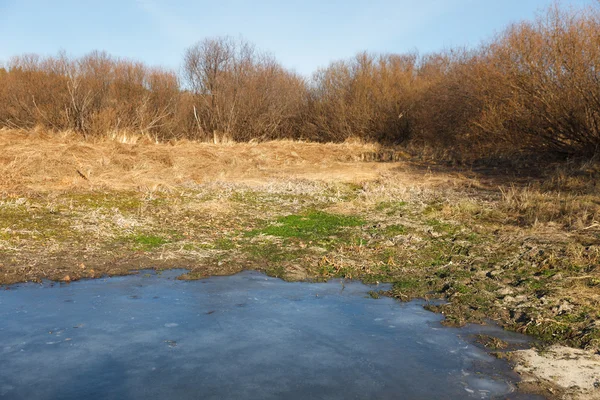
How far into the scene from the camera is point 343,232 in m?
8.05

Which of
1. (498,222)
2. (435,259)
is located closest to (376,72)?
(498,222)

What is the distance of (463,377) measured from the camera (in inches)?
151

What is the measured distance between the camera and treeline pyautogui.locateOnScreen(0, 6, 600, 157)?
548 inches

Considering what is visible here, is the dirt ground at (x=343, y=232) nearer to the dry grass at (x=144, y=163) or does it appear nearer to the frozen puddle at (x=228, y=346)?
the dry grass at (x=144, y=163)

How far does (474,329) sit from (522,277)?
60.4 inches

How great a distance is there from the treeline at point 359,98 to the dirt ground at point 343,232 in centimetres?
190

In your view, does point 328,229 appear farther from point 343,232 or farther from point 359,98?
point 359,98

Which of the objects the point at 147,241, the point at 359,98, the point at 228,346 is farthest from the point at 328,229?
the point at 359,98

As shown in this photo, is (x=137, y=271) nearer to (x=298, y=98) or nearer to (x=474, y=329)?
(x=474, y=329)

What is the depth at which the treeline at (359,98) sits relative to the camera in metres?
13.9

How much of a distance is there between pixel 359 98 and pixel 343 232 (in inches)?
710

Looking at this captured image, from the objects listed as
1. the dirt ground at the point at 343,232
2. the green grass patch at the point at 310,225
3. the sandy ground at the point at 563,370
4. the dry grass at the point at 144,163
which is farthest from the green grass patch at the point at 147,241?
the sandy ground at the point at 563,370

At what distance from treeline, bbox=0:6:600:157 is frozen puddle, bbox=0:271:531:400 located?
10769 mm

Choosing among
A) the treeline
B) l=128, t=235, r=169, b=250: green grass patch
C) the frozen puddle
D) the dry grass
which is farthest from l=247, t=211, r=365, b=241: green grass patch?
the treeline
